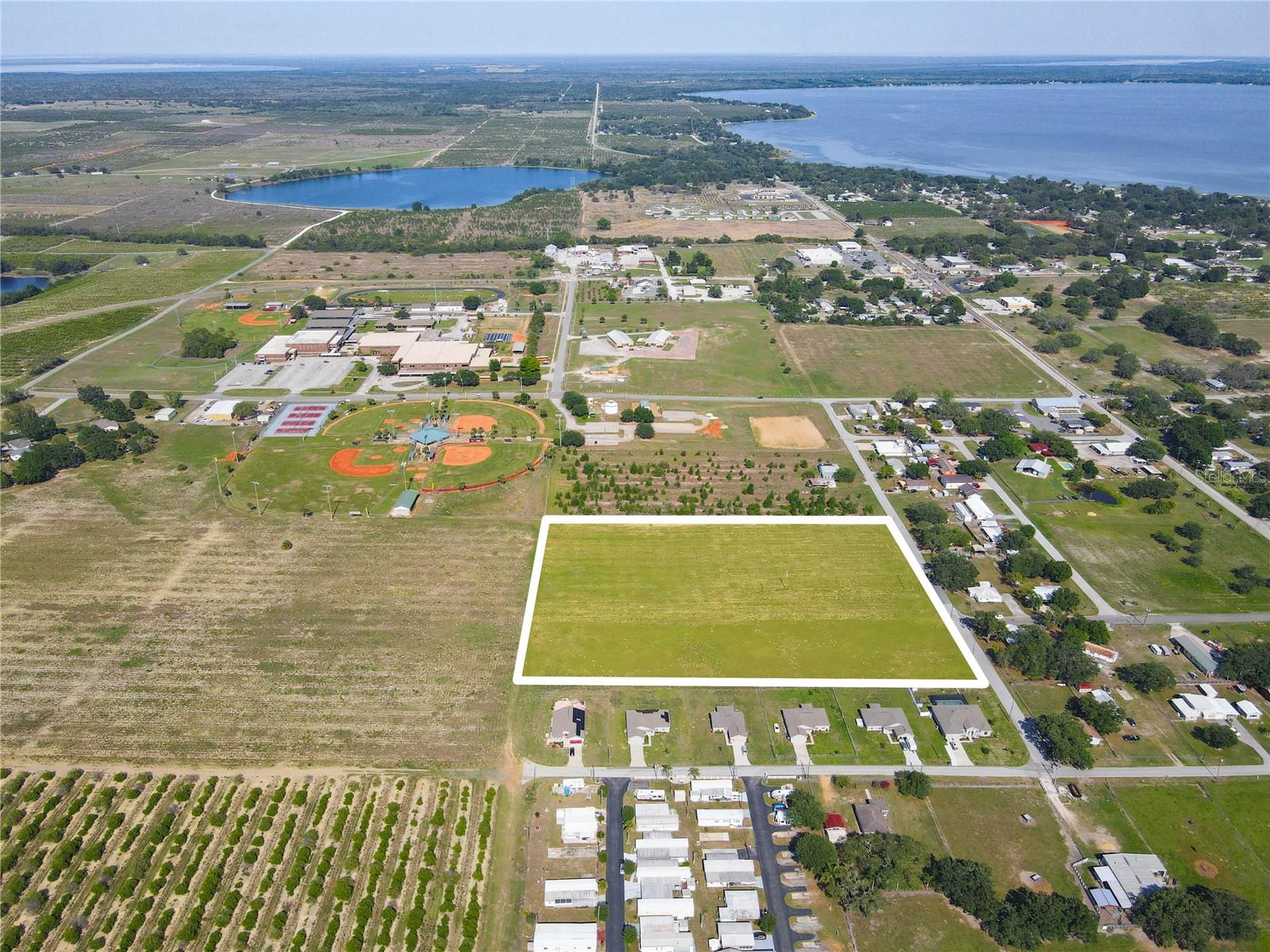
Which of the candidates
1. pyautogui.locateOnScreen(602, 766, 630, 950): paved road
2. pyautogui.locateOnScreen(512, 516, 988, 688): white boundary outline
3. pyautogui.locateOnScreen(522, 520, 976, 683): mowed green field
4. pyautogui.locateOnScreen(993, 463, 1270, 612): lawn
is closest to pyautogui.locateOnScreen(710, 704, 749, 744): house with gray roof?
pyautogui.locateOnScreen(512, 516, 988, 688): white boundary outline


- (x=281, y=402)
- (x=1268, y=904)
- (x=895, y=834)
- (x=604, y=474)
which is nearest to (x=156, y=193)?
(x=281, y=402)

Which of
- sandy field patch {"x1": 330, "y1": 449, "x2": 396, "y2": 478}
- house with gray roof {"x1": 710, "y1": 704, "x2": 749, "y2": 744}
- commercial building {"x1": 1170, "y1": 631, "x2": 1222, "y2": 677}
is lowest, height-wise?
sandy field patch {"x1": 330, "y1": 449, "x2": 396, "y2": 478}

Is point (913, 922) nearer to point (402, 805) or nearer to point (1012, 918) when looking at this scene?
point (1012, 918)

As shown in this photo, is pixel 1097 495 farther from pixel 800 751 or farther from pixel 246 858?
pixel 246 858

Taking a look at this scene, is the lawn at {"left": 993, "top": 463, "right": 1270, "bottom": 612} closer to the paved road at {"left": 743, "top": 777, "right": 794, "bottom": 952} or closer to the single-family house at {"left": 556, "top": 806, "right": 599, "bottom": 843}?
the paved road at {"left": 743, "top": 777, "right": 794, "bottom": 952}

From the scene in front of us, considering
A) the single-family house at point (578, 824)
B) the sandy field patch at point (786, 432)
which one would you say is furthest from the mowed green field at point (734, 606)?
the sandy field patch at point (786, 432)
